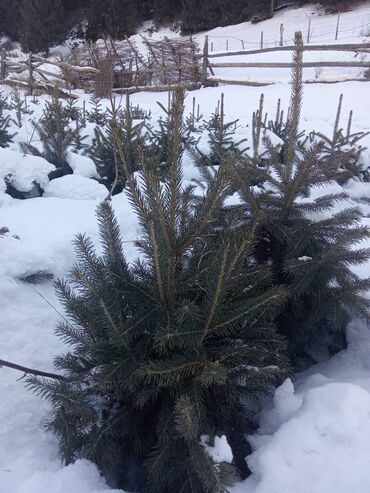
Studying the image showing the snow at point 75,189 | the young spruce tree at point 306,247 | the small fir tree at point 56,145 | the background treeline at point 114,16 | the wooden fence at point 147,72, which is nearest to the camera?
the young spruce tree at point 306,247

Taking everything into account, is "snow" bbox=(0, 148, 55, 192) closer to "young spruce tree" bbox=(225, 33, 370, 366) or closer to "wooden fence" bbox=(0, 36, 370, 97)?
"young spruce tree" bbox=(225, 33, 370, 366)

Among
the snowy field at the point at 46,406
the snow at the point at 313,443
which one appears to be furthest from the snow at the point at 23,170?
the snow at the point at 313,443

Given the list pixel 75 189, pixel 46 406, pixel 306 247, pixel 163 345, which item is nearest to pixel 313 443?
pixel 163 345

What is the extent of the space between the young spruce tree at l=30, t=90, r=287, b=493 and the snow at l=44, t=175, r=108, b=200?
2.71 meters

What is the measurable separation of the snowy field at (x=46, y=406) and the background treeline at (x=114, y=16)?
27.6 m

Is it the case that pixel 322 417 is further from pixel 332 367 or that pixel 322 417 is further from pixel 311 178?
pixel 311 178

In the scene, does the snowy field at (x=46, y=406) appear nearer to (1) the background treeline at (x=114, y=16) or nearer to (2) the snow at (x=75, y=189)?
(2) the snow at (x=75, y=189)

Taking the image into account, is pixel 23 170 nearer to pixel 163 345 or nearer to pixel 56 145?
pixel 56 145

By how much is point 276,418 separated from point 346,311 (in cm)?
76

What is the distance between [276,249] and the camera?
279 centimetres

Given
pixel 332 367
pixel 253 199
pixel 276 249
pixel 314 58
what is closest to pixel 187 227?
pixel 253 199

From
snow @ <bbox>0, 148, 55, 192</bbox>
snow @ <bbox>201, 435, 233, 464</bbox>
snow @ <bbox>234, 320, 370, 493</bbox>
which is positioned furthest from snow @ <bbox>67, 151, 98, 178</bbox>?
snow @ <bbox>201, 435, 233, 464</bbox>

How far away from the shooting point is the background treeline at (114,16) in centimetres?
2945

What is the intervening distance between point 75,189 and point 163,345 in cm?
334
